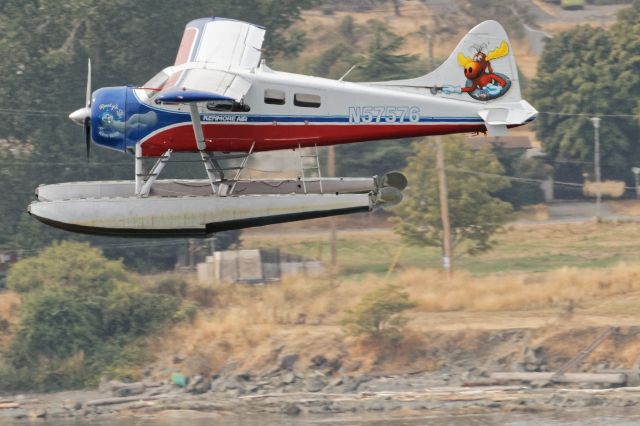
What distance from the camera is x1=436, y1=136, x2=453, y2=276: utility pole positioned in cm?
4657

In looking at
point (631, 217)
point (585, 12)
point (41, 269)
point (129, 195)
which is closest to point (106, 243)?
point (41, 269)

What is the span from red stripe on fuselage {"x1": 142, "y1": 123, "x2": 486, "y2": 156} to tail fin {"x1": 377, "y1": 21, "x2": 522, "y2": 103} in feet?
1.77

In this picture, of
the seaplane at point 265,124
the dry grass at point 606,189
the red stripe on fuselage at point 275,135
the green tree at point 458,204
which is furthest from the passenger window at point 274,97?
the dry grass at point 606,189

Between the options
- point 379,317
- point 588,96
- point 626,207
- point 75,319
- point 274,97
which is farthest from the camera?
point 588,96

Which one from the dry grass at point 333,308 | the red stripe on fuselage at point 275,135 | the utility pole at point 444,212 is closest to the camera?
the red stripe on fuselage at point 275,135

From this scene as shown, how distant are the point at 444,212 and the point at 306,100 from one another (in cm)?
2437

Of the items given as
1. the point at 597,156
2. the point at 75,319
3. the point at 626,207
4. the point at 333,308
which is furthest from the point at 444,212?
the point at 597,156

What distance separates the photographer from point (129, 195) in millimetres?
24172

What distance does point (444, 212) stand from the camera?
4688 centimetres

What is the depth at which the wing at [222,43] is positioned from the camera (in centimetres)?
2447

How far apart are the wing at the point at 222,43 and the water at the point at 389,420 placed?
16054 millimetres

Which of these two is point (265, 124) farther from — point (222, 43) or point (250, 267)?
point (250, 267)

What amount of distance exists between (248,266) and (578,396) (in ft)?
41.5

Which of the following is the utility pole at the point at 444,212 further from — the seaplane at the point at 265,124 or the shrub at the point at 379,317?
the seaplane at the point at 265,124
